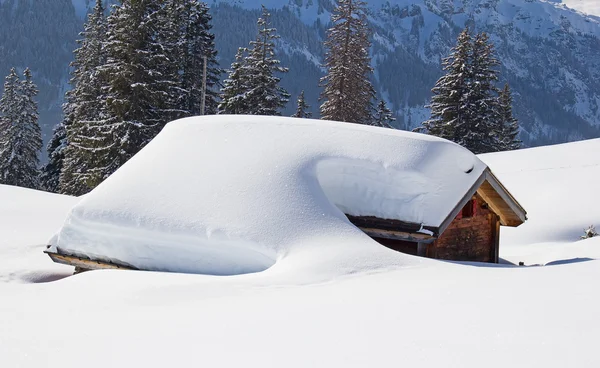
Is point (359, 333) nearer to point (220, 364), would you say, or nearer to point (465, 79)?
point (220, 364)

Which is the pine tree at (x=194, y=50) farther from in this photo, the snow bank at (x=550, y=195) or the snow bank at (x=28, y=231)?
the snow bank at (x=550, y=195)

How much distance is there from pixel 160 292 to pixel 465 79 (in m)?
28.0

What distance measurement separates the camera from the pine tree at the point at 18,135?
37.2m

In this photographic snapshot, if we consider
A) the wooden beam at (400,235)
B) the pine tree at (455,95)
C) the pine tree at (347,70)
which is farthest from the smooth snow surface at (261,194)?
the pine tree at (455,95)

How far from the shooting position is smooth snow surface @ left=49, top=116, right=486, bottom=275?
27.3ft

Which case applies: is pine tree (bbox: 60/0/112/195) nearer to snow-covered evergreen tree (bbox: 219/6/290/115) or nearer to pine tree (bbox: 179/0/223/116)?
pine tree (bbox: 179/0/223/116)

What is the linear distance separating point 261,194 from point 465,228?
469 cm

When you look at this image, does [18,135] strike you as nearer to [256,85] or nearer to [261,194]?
[256,85]

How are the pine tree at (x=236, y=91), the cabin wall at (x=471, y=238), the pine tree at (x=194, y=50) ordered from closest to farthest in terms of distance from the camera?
the cabin wall at (x=471, y=238) → the pine tree at (x=236, y=91) → the pine tree at (x=194, y=50)

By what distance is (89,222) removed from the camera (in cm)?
930

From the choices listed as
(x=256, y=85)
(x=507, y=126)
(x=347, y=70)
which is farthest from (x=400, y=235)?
Result: (x=507, y=126)

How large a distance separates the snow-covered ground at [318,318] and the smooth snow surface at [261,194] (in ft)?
2.25

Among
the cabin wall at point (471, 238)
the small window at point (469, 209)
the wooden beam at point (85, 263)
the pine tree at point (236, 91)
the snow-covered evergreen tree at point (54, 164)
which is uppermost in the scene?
the pine tree at point (236, 91)

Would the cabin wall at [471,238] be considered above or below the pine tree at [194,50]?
below
